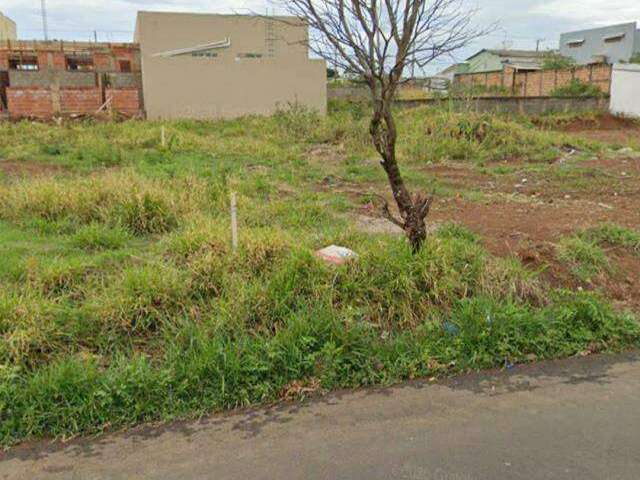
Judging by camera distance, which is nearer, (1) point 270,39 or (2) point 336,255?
(2) point 336,255

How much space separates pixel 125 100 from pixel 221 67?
4813mm

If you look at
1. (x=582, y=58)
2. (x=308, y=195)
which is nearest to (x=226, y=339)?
(x=308, y=195)

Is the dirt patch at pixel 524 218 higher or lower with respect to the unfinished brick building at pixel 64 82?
lower

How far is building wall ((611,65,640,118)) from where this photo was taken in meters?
25.8

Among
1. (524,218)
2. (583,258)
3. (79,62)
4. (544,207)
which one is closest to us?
(583,258)

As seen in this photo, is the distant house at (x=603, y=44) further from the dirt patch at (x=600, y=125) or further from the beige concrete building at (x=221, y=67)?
the beige concrete building at (x=221, y=67)

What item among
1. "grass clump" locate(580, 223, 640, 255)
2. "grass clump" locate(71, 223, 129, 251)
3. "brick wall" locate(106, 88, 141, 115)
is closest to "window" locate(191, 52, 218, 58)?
"brick wall" locate(106, 88, 141, 115)

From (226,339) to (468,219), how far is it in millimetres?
4294

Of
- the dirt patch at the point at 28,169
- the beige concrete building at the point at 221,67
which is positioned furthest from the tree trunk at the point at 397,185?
the beige concrete building at the point at 221,67

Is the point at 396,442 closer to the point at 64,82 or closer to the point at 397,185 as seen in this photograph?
the point at 397,185

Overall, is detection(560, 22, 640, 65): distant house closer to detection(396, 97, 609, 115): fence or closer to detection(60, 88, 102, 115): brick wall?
detection(396, 97, 609, 115): fence

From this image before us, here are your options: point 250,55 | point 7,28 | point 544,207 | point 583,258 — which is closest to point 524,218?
point 544,207

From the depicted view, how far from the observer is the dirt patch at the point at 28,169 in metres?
9.93

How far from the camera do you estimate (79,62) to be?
90.2 ft
